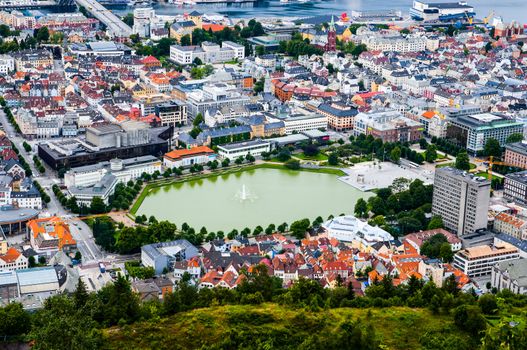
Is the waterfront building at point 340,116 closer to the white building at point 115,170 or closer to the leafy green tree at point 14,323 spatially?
the white building at point 115,170

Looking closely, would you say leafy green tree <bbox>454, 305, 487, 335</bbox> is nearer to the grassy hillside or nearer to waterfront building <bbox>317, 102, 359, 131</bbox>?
the grassy hillside

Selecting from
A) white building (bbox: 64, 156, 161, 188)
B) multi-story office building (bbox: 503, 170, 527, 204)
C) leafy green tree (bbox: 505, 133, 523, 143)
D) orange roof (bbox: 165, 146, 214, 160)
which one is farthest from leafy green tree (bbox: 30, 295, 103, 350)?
leafy green tree (bbox: 505, 133, 523, 143)

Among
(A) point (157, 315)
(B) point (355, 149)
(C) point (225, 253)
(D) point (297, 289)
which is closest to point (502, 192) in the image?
(B) point (355, 149)

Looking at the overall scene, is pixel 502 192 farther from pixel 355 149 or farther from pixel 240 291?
pixel 240 291

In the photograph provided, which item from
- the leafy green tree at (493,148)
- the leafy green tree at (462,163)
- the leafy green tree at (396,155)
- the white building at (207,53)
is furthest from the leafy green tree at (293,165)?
the white building at (207,53)

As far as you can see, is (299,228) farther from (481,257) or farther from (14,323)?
(14,323)

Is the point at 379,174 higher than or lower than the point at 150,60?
lower

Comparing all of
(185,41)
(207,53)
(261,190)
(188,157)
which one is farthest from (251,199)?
(185,41)
